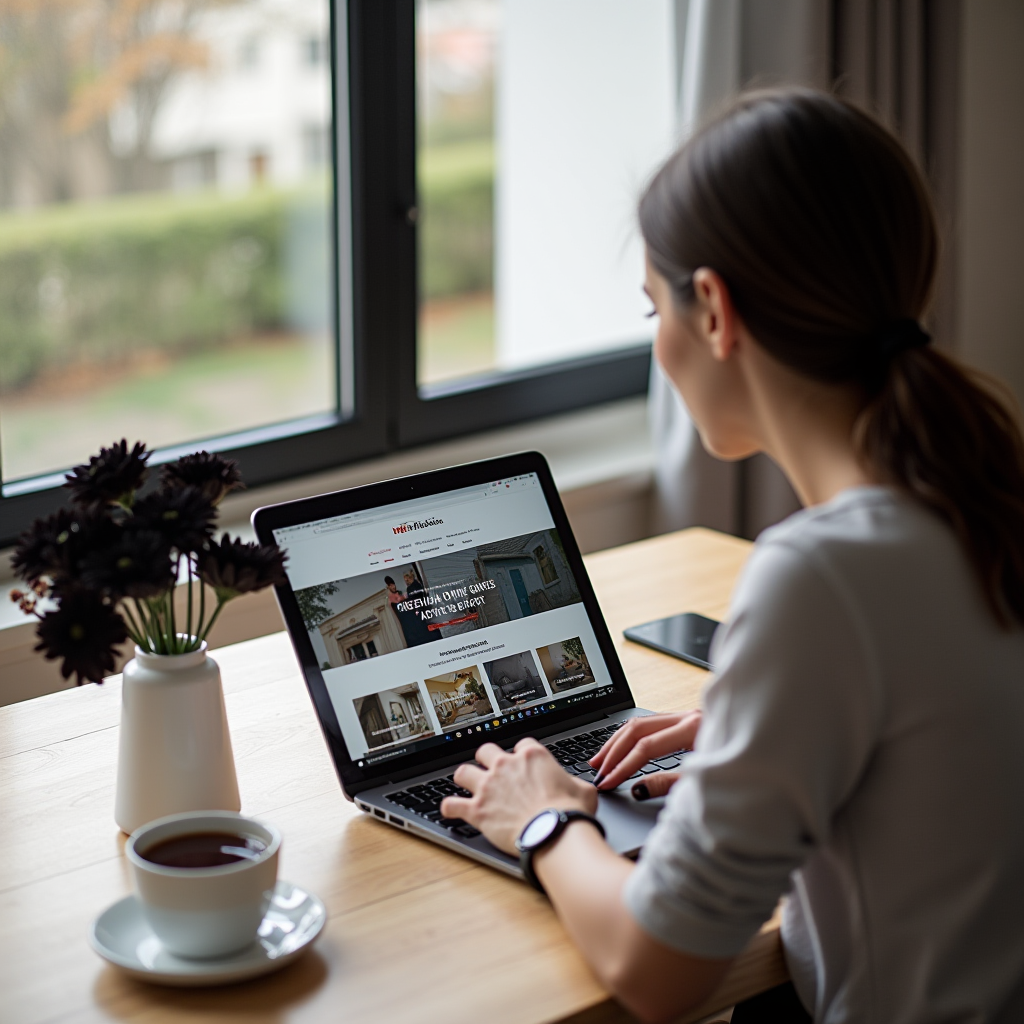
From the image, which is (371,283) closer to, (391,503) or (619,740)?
(391,503)

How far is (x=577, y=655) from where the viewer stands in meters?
1.21

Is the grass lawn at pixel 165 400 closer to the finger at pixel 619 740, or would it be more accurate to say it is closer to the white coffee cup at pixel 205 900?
the finger at pixel 619 740

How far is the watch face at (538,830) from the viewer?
91cm

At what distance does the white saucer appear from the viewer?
2.70ft

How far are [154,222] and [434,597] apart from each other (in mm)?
5640

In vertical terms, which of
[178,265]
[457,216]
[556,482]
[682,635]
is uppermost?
[682,635]

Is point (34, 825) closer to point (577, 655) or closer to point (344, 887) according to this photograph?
point (344, 887)

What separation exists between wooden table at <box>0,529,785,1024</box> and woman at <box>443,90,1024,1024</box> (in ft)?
0.16

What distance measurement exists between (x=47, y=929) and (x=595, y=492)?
1570 mm

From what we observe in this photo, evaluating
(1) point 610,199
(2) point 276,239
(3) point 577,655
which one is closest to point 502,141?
(1) point 610,199

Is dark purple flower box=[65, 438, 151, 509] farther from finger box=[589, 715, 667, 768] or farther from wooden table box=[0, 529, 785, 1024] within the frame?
finger box=[589, 715, 667, 768]

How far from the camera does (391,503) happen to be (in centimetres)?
116

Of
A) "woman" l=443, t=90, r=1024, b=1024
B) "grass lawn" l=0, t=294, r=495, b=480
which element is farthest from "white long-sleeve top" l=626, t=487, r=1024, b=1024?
"grass lawn" l=0, t=294, r=495, b=480

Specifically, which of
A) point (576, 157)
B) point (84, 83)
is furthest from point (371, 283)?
point (84, 83)
